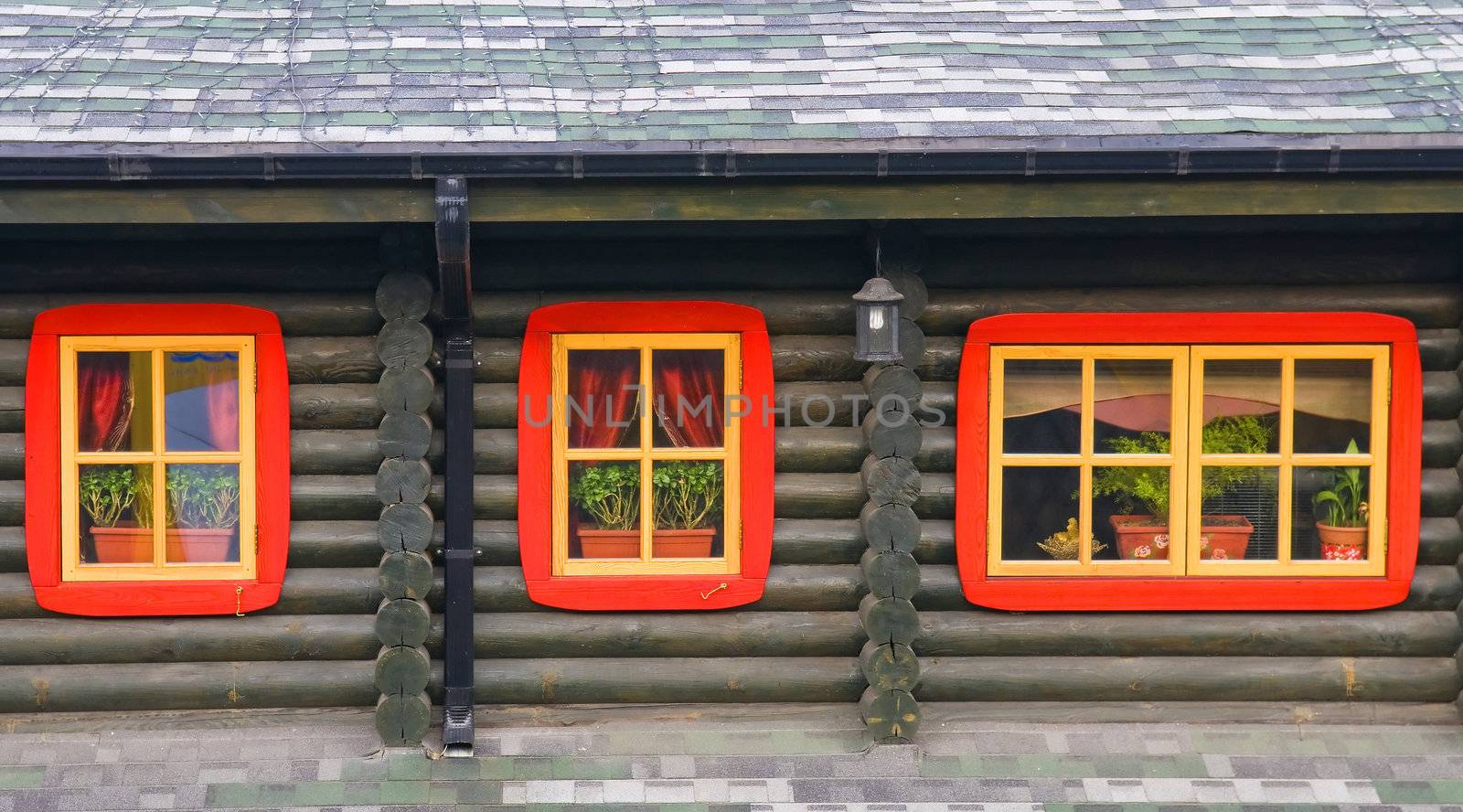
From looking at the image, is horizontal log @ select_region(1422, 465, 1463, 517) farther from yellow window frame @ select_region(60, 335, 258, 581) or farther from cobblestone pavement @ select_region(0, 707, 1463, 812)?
yellow window frame @ select_region(60, 335, 258, 581)

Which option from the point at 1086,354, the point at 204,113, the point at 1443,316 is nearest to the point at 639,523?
the point at 1086,354

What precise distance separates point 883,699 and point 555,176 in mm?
2700

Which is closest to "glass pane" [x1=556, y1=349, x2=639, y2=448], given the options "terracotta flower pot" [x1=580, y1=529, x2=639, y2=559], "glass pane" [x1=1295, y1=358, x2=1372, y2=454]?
"terracotta flower pot" [x1=580, y1=529, x2=639, y2=559]

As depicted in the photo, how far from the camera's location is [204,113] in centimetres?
605

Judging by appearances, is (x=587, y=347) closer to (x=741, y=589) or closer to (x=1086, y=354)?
(x=741, y=589)

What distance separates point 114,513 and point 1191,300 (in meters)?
4.99

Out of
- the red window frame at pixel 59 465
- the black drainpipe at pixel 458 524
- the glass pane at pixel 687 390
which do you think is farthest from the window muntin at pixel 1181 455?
the red window frame at pixel 59 465

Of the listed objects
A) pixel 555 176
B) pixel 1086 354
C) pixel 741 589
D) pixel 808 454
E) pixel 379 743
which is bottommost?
pixel 379 743

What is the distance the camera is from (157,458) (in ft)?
21.2

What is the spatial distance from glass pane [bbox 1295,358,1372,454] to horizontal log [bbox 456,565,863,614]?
219cm

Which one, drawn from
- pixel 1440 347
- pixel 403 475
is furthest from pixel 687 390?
pixel 1440 347

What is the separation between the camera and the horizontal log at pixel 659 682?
655 centimetres

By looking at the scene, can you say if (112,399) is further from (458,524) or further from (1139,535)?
(1139,535)

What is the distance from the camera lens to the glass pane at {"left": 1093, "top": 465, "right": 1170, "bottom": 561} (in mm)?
6629
